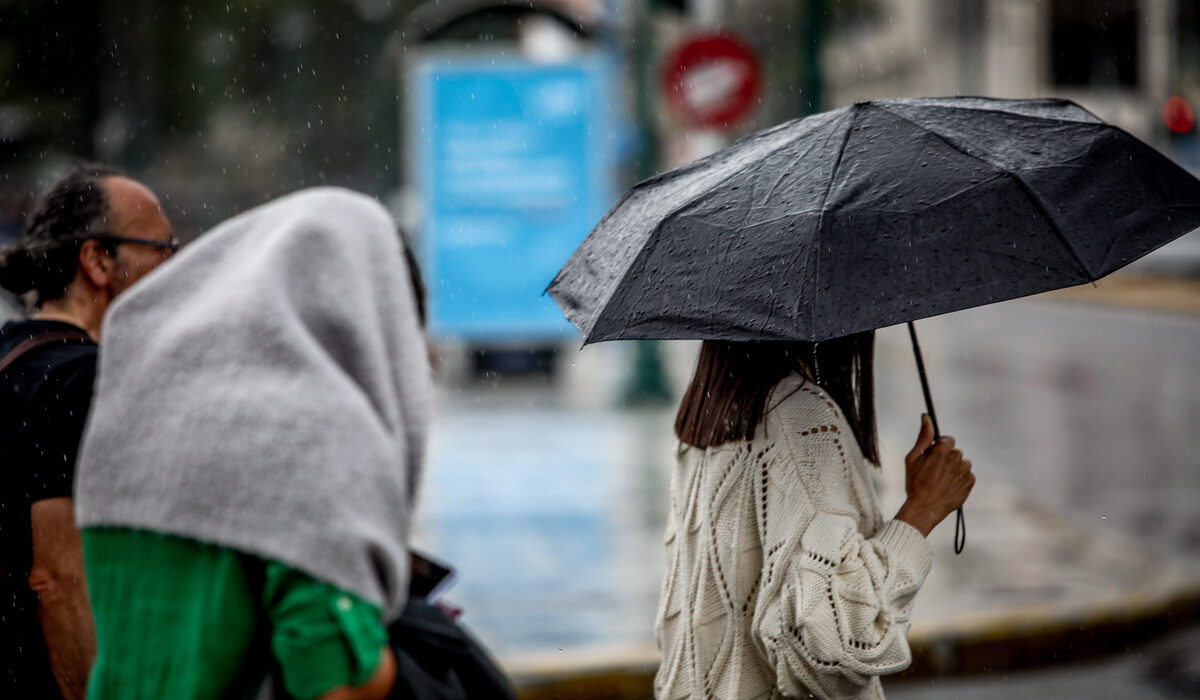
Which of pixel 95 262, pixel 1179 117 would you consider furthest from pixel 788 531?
pixel 1179 117

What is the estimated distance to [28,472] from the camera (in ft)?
8.11

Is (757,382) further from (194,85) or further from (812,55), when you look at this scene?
(194,85)

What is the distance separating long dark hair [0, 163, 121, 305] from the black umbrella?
1011 mm

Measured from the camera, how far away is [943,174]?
8.38 feet

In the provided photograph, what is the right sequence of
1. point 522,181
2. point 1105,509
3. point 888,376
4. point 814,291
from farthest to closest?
1. point 888,376
2. point 522,181
3. point 1105,509
4. point 814,291

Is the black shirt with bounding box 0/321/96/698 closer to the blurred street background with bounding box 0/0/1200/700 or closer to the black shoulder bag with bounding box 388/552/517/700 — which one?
the black shoulder bag with bounding box 388/552/517/700

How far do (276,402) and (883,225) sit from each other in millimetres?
1219

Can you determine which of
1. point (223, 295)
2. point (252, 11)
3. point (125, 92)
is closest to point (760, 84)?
point (223, 295)

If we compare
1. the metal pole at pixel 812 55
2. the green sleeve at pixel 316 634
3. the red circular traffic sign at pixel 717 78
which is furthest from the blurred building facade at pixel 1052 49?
the green sleeve at pixel 316 634

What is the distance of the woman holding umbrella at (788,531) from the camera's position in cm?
239

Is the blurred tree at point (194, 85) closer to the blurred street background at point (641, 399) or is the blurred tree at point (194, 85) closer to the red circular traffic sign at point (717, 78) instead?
the blurred street background at point (641, 399)

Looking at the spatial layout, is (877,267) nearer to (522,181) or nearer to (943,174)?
(943,174)

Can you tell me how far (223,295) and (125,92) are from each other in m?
32.3

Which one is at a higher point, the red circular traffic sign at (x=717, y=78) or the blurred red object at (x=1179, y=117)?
the red circular traffic sign at (x=717, y=78)
